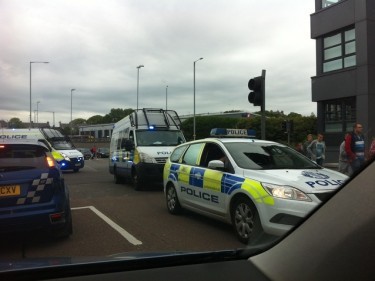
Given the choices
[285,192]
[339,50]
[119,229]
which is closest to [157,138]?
[119,229]

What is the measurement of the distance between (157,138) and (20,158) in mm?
8213

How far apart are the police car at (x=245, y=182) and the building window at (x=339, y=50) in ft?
51.8

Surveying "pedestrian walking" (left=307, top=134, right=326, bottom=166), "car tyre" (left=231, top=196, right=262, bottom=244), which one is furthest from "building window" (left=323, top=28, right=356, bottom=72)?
"car tyre" (left=231, top=196, right=262, bottom=244)

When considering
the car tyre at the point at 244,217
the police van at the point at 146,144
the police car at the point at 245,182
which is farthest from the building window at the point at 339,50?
the car tyre at the point at 244,217

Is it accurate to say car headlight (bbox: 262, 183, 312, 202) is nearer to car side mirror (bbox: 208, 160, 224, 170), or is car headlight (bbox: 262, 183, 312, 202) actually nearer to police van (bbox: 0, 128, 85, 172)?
car side mirror (bbox: 208, 160, 224, 170)

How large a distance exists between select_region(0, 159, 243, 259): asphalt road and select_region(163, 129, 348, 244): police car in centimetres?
32

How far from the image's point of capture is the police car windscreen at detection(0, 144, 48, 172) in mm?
5879

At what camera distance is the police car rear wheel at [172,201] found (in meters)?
8.61

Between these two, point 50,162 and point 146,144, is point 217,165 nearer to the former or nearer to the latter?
point 50,162

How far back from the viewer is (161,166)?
42.9 feet

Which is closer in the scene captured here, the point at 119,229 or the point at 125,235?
the point at 125,235

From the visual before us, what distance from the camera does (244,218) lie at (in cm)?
620

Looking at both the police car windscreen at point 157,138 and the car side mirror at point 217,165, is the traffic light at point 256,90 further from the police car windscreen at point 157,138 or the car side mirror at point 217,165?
the car side mirror at point 217,165

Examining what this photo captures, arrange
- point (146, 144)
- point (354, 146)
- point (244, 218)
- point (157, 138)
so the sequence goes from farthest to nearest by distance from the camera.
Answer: point (157, 138) → point (146, 144) → point (354, 146) → point (244, 218)
